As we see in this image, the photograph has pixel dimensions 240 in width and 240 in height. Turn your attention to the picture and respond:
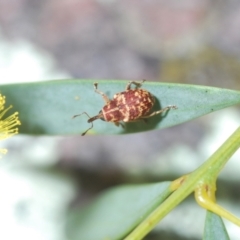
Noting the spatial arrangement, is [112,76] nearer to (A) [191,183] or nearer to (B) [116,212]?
(B) [116,212]

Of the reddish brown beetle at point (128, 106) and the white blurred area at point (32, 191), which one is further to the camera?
the white blurred area at point (32, 191)

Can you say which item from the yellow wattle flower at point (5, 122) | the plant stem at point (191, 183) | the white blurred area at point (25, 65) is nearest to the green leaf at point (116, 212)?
the plant stem at point (191, 183)

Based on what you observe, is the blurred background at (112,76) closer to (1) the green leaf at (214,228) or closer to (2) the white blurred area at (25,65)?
(2) the white blurred area at (25,65)

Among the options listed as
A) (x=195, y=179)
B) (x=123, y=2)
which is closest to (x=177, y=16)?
(x=123, y=2)

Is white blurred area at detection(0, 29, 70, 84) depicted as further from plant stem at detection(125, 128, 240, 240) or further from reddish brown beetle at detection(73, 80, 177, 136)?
plant stem at detection(125, 128, 240, 240)

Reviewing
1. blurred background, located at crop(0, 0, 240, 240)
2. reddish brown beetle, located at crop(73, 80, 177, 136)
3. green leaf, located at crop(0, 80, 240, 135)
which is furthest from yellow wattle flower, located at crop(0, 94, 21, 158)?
blurred background, located at crop(0, 0, 240, 240)

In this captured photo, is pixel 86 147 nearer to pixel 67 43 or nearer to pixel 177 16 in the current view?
pixel 67 43
